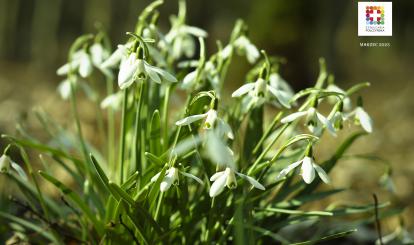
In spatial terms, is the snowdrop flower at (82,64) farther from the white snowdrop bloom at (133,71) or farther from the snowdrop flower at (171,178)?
the snowdrop flower at (171,178)

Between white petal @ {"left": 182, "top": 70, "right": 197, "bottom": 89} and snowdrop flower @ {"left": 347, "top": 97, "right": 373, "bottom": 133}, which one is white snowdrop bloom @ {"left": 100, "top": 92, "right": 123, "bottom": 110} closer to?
white petal @ {"left": 182, "top": 70, "right": 197, "bottom": 89}

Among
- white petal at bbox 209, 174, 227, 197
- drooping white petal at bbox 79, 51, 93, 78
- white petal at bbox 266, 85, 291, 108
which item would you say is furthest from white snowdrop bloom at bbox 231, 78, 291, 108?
drooping white petal at bbox 79, 51, 93, 78

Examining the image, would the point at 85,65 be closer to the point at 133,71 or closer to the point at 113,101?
the point at 113,101

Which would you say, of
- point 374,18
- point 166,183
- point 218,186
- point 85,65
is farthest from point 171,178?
point 374,18

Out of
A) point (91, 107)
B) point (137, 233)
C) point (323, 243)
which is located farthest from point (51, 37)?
point (137, 233)

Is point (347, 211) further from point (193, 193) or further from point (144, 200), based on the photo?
point (144, 200)

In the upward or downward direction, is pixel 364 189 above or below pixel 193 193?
below

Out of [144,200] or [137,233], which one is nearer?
[144,200]
